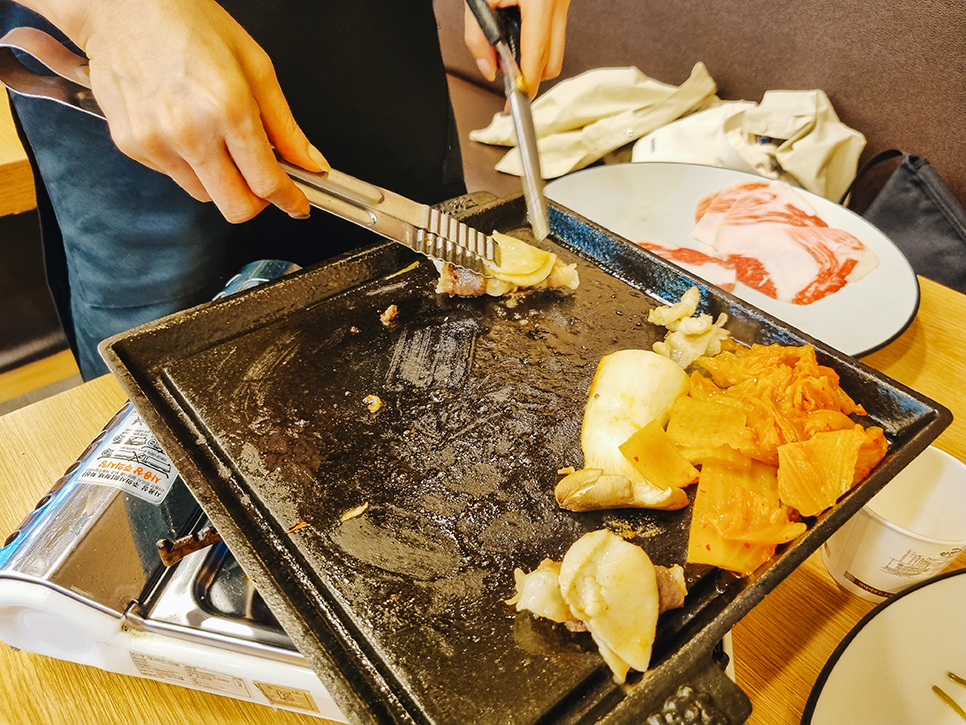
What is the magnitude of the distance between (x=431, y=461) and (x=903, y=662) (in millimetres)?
→ 726

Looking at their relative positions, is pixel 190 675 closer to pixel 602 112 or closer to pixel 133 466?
pixel 133 466

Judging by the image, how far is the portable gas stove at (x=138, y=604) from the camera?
0.78m

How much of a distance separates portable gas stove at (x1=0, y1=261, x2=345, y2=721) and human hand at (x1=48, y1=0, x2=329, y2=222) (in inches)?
19.3

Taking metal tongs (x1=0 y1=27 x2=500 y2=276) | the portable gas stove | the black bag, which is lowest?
the black bag

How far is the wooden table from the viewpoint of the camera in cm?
86

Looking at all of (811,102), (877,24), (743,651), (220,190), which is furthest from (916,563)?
(877,24)

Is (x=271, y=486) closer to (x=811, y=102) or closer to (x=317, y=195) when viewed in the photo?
(x=317, y=195)

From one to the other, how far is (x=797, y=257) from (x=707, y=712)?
4.40 ft

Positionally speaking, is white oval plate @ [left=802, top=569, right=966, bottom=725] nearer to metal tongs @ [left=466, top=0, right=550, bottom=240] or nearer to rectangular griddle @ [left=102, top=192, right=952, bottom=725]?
rectangular griddle @ [left=102, top=192, right=952, bottom=725]

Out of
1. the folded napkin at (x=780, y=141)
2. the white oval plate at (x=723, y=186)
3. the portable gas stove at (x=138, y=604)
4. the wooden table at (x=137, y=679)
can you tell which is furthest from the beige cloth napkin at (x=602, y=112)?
the portable gas stove at (x=138, y=604)

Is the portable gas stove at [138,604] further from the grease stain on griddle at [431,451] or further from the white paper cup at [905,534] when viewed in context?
the white paper cup at [905,534]

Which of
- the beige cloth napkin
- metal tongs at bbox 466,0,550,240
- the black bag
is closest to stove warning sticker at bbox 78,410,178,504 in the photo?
metal tongs at bbox 466,0,550,240

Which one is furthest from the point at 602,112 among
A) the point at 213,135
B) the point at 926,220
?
the point at 213,135

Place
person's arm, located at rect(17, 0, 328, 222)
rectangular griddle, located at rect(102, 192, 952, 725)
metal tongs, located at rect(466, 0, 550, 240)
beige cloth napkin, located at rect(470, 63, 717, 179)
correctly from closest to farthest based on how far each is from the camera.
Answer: rectangular griddle, located at rect(102, 192, 952, 725), person's arm, located at rect(17, 0, 328, 222), metal tongs, located at rect(466, 0, 550, 240), beige cloth napkin, located at rect(470, 63, 717, 179)
